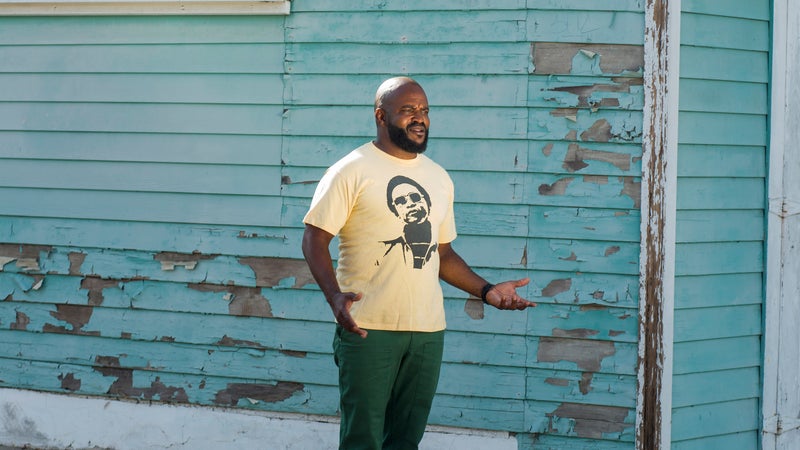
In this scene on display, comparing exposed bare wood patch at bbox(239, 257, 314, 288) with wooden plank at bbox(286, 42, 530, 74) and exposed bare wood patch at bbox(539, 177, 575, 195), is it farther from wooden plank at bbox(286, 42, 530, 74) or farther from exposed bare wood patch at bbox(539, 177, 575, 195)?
exposed bare wood patch at bbox(539, 177, 575, 195)

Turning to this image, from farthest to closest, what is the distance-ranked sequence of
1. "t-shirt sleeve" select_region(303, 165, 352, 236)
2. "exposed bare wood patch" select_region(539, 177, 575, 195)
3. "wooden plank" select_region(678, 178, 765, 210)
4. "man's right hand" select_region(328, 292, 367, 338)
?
"wooden plank" select_region(678, 178, 765, 210), "exposed bare wood patch" select_region(539, 177, 575, 195), "t-shirt sleeve" select_region(303, 165, 352, 236), "man's right hand" select_region(328, 292, 367, 338)

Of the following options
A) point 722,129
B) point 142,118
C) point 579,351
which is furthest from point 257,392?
point 722,129

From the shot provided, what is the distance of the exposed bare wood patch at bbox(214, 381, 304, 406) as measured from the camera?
5.06 metres

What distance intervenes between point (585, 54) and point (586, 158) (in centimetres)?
51

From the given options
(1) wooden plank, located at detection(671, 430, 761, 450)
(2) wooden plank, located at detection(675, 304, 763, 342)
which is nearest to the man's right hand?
(2) wooden plank, located at detection(675, 304, 763, 342)

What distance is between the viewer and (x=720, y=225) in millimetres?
4902

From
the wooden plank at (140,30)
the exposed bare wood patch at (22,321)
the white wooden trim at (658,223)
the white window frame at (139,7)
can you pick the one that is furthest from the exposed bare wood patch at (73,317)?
the white wooden trim at (658,223)

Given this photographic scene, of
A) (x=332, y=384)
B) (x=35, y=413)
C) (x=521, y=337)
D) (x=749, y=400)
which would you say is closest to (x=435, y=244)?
(x=521, y=337)

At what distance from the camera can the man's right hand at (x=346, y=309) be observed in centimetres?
319

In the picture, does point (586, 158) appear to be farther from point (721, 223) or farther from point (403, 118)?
point (403, 118)

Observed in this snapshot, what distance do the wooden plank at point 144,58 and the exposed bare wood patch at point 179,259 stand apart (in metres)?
0.99

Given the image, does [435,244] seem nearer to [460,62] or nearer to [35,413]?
[460,62]

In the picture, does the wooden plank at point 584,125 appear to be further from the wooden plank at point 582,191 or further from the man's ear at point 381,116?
the man's ear at point 381,116

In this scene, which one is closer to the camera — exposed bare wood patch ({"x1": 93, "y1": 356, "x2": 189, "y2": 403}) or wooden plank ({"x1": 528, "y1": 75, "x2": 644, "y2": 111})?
wooden plank ({"x1": 528, "y1": 75, "x2": 644, "y2": 111})
